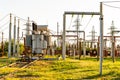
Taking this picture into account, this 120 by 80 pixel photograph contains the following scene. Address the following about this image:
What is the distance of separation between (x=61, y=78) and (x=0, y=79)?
2824mm

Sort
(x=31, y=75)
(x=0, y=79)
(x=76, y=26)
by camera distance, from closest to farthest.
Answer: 1. (x=0, y=79)
2. (x=31, y=75)
3. (x=76, y=26)

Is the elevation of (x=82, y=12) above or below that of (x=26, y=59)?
above

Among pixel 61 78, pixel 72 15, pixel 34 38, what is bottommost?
pixel 61 78

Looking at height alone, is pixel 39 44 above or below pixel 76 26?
below

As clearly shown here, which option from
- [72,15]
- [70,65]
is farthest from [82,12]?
[70,65]

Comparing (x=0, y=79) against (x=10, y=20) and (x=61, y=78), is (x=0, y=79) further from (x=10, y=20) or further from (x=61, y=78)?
(x=10, y=20)

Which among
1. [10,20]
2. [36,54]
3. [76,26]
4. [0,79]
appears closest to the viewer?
[0,79]

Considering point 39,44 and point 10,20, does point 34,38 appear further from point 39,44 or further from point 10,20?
point 10,20

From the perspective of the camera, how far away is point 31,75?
17.6m

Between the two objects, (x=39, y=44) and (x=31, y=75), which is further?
(x=39, y=44)

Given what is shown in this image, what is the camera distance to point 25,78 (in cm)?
1617

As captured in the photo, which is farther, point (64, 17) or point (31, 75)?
point (64, 17)

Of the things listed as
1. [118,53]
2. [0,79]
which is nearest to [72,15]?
[0,79]

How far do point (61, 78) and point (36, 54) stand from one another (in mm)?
20607
